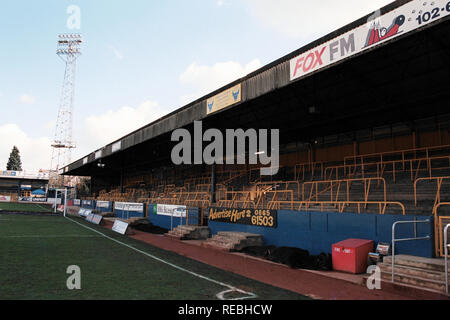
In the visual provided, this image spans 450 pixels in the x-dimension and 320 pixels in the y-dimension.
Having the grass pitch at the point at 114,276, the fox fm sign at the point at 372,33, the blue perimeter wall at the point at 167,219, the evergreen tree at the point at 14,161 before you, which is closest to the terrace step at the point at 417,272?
the grass pitch at the point at 114,276

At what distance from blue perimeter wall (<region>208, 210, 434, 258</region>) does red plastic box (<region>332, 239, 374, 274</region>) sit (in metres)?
0.50

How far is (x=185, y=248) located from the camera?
15.1 m

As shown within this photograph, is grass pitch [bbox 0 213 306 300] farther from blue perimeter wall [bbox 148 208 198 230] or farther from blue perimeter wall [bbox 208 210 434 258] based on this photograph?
blue perimeter wall [bbox 148 208 198 230]

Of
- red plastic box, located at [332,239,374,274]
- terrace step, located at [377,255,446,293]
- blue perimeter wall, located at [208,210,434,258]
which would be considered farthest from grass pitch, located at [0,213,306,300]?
blue perimeter wall, located at [208,210,434,258]

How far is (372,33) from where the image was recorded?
379 inches

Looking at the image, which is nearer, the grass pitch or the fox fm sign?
the grass pitch

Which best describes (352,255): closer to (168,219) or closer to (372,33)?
(372,33)

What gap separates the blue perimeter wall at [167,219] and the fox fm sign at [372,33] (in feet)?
36.1

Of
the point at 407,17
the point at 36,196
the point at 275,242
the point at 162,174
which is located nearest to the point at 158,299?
→ the point at 275,242

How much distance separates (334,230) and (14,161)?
131m

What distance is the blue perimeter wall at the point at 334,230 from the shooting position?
30.6 ft

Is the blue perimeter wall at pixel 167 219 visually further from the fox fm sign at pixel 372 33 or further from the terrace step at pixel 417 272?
the terrace step at pixel 417 272

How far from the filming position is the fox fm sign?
27.5 ft

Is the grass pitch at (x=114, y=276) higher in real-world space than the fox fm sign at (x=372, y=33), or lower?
lower
